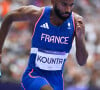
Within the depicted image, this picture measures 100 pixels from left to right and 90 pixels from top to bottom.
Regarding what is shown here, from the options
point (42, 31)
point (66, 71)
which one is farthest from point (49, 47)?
point (66, 71)

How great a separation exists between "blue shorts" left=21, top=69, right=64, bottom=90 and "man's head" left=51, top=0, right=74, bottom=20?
0.71m

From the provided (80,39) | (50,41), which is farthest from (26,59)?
(80,39)

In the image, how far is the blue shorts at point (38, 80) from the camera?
4.83 meters

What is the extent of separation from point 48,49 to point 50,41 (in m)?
0.10

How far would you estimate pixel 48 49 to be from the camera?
195 inches

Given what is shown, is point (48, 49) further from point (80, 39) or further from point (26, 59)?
point (26, 59)

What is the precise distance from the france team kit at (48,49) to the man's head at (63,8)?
0.38 feet

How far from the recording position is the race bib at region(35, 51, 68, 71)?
196 inches

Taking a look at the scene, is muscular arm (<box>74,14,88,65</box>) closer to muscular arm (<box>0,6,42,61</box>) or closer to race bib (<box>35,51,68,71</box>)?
race bib (<box>35,51,68,71</box>)

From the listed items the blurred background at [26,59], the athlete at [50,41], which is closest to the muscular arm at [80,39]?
the athlete at [50,41]

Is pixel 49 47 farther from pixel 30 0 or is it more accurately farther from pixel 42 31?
pixel 30 0

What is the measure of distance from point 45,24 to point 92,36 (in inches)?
211

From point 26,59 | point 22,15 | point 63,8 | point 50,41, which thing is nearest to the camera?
point 63,8

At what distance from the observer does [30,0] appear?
33.3 feet
